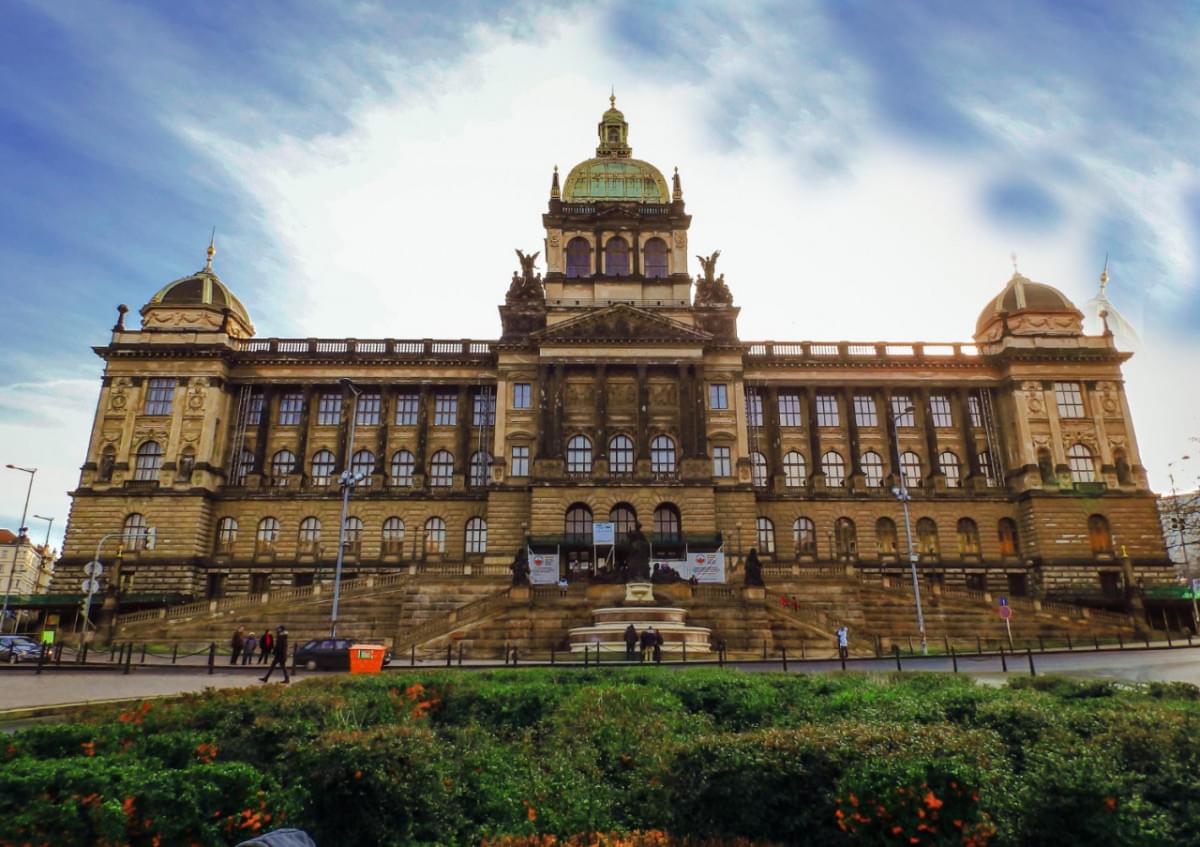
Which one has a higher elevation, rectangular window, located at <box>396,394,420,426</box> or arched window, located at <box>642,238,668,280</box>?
arched window, located at <box>642,238,668,280</box>

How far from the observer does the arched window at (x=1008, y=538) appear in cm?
5591

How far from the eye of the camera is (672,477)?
52.1 meters

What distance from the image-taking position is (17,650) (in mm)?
34000

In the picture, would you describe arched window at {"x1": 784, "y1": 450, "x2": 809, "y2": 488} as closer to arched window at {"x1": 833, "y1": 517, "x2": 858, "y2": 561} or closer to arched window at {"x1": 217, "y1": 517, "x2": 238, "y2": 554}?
arched window at {"x1": 833, "y1": 517, "x2": 858, "y2": 561}

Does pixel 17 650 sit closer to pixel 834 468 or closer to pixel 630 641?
pixel 630 641

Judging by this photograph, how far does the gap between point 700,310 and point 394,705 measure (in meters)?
50.0

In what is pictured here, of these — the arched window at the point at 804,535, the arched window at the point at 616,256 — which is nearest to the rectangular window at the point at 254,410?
the arched window at the point at 616,256

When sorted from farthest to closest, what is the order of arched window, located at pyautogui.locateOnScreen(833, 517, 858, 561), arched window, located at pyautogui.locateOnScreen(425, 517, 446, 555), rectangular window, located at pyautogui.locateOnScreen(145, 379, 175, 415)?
rectangular window, located at pyautogui.locateOnScreen(145, 379, 175, 415) → arched window, located at pyautogui.locateOnScreen(833, 517, 858, 561) → arched window, located at pyautogui.locateOnScreen(425, 517, 446, 555)

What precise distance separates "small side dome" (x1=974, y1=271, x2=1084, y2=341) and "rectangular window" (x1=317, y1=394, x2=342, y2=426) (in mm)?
52243

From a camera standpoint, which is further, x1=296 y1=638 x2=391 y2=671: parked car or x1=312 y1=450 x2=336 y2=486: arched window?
x1=312 y1=450 x2=336 y2=486: arched window

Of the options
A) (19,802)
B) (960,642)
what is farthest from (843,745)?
(960,642)

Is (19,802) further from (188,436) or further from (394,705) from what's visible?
(188,436)

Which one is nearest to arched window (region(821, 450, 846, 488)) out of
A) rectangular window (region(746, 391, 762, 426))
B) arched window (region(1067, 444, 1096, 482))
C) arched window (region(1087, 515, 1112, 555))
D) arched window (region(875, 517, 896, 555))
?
arched window (region(875, 517, 896, 555))

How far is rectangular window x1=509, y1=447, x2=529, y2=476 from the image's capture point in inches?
2140
